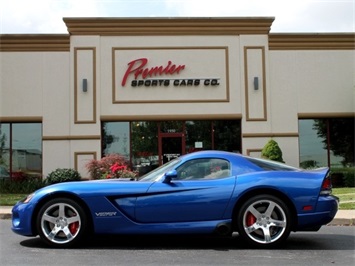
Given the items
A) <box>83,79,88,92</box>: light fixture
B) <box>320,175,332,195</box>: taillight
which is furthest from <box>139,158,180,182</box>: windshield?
<box>83,79,88,92</box>: light fixture

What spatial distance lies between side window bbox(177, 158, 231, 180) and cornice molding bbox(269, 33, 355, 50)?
14081 mm

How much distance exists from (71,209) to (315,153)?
15496mm

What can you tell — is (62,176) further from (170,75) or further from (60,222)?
(60,222)

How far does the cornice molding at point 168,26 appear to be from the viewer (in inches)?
782

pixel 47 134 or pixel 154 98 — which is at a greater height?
pixel 154 98

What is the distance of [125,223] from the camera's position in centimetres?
667

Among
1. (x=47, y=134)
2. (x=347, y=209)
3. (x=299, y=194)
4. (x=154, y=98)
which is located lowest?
(x=347, y=209)

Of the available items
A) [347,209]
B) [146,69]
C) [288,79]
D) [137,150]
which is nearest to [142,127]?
[137,150]

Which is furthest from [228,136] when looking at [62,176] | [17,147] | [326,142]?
[17,147]

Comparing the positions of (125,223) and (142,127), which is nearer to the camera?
(125,223)

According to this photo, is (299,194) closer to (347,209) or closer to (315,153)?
(347,209)

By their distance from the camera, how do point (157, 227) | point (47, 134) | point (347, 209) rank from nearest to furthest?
point (157, 227) < point (347, 209) < point (47, 134)

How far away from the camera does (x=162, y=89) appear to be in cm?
1983

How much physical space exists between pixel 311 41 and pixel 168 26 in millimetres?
5916
